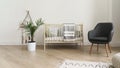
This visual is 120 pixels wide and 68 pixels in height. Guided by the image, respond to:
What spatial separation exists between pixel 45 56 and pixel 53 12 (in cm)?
168

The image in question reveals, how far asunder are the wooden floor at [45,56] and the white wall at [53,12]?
650 mm

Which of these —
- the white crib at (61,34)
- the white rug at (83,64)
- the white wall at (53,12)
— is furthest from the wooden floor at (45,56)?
the white wall at (53,12)

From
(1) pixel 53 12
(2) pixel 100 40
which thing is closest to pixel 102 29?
(2) pixel 100 40

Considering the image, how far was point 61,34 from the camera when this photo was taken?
18.2 feet

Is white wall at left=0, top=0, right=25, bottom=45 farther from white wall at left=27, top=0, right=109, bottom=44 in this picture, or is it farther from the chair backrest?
the chair backrest

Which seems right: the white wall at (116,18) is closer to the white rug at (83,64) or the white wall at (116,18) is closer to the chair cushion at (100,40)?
the chair cushion at (100,40)

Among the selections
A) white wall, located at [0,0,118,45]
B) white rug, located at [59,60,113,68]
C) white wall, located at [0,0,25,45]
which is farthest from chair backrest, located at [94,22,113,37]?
white wall, located at [0,0,25,45]

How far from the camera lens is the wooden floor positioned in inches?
157

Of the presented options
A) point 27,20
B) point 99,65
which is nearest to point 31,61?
point 99,65

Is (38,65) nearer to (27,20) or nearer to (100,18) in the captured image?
(27,20)

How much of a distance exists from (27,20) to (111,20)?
8.05 ft

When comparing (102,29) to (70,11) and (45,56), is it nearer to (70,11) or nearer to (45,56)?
(70,11)

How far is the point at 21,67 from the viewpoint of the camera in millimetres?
3789

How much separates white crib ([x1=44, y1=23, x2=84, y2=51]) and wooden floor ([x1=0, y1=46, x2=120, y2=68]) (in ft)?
0.88
